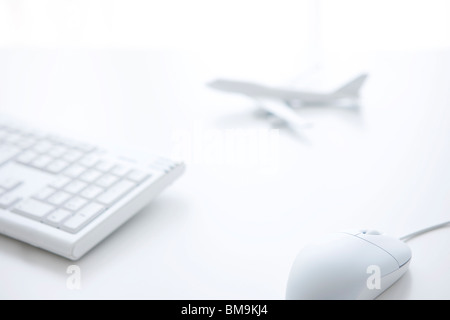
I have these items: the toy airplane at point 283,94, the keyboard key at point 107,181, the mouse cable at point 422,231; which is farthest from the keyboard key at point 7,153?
the mouse cable at point 422,231

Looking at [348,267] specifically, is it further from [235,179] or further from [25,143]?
[25,143]

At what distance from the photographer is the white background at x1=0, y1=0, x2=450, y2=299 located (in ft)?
1.59

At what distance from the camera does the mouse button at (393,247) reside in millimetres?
456

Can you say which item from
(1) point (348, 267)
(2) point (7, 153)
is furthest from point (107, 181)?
(1) point (348, 267)

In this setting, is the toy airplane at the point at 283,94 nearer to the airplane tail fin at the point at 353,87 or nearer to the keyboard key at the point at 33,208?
the airplane tail fin at the point at 353,87

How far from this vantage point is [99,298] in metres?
0.47

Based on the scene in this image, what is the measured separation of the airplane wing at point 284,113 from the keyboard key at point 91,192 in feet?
0.87

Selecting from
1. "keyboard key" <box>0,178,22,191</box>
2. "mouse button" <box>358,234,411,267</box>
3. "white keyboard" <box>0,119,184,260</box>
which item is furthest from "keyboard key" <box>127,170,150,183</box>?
"mouse button" <box>358,234,411,267</box>

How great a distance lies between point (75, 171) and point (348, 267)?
0.27 m

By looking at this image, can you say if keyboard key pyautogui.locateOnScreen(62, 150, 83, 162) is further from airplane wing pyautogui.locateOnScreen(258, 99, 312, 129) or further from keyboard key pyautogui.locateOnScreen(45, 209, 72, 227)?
airplane wing pyautogui.locateOnScreen(258, 99, 312, 129)

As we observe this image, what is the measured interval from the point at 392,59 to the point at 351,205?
416 millimetres

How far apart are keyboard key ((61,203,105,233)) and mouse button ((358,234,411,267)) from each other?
0.21m
